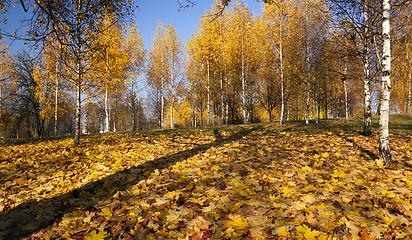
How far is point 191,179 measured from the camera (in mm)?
3838

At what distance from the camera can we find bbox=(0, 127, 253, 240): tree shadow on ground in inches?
93.7

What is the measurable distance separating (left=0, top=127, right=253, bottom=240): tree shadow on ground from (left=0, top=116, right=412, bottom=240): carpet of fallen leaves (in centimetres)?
1

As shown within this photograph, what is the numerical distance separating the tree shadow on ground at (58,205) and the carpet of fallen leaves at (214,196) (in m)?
0.01

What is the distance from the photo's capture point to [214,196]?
3.09m

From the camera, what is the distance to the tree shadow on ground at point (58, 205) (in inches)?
93.7

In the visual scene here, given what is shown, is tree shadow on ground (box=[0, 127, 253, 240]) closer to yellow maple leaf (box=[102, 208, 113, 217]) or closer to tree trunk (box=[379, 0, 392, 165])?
yellow maple leaf (box=[102, 208, 113, 217])

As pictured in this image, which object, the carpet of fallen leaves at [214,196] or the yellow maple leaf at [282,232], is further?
the carpet of fallen leaves at [214,196]

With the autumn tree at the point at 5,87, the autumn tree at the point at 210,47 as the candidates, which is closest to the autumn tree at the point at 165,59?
the autumn tree at the point at 210,47

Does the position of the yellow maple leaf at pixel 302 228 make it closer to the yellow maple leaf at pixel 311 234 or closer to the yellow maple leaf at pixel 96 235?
the yellow maple leaf at pixel 311 234

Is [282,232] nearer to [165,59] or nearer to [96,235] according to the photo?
[96,235]

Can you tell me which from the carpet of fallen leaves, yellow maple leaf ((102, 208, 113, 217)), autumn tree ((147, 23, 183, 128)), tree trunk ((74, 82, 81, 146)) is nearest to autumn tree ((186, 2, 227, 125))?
autumn tree ((147, 23, 183, 128))

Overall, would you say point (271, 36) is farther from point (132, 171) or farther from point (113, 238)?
point (113, 238)

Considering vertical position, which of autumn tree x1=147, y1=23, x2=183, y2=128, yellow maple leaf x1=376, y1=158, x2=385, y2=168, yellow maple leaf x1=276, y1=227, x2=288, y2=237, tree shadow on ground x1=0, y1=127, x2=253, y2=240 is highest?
autumn tree x1=147, y1=23, x2=183, y2=128

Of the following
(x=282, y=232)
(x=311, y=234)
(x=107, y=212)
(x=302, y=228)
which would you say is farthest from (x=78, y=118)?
(x=311, y=234)
